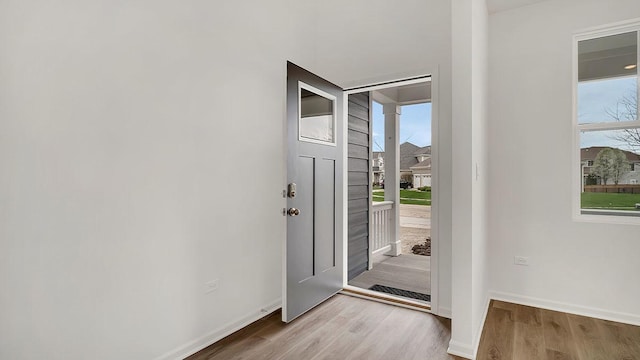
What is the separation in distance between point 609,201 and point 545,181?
515 millimetres

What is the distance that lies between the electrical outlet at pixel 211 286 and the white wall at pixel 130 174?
0.04 meters

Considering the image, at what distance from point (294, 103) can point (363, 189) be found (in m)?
2.00

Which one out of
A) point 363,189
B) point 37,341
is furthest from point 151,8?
point 363,189

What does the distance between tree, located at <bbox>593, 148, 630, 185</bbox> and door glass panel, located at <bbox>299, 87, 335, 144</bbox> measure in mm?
2373

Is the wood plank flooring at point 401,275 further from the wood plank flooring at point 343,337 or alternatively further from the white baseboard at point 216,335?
the white baseboard at point 216,335

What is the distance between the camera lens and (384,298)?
10.0 feet

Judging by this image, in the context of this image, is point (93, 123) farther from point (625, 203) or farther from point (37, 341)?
point (625, 203)

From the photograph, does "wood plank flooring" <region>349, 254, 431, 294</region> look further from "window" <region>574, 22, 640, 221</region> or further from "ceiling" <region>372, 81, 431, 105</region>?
"ceiling" <region>372, 81, 431, 105</region>

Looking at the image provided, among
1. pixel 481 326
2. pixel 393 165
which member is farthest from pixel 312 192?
pixel 393 165

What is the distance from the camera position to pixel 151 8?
1.89 metres

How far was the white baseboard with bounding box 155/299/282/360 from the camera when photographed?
6.70 ft

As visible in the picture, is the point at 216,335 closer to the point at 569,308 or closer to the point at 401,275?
the point at 401,275

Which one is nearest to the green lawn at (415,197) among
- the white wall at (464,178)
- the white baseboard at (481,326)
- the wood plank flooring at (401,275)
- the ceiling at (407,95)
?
the wood plank flooring at (401,275)

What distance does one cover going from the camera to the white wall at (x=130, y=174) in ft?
4.69
